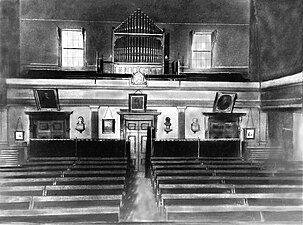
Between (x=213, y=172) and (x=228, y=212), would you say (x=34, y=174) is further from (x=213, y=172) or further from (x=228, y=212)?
(x=228, y=212)

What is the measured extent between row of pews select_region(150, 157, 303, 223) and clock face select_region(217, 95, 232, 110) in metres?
1.30

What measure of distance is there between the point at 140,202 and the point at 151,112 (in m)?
2.37

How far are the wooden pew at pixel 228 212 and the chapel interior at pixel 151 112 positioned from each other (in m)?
0.02

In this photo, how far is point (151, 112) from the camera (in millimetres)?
7234

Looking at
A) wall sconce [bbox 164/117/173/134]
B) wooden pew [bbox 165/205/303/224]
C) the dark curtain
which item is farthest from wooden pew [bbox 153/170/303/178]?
the dark curtain

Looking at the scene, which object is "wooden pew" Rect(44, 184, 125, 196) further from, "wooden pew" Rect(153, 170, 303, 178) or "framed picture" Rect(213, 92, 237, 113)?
"framed picture" Rect(213, 92, 237, 113)

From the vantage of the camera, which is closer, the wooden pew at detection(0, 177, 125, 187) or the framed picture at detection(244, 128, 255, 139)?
the wooden pew at detection(0, 177, 125, 187)

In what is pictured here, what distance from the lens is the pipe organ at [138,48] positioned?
28.2ft

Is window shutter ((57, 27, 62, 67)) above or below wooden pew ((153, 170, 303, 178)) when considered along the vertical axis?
above

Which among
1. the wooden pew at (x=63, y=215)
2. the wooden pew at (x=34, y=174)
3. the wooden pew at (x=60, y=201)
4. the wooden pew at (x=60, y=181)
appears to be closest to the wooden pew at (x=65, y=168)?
the wooden pew at (x=34, y=174)

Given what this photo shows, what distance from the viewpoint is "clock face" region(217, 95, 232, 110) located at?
7.18 m

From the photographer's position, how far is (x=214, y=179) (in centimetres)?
552

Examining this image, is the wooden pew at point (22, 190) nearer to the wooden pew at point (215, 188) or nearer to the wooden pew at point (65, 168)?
the wooden pew at point (65, 168)

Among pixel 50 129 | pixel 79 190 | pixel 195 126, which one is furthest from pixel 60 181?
pixel 195 126
